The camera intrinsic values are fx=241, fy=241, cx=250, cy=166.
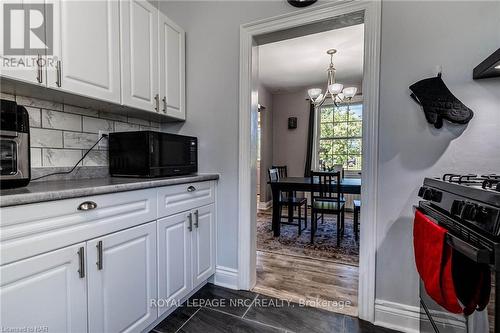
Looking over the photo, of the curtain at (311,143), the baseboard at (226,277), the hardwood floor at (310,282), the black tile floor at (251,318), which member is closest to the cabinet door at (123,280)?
the black tile floor at (251,318)

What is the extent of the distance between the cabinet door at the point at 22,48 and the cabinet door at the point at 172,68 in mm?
766

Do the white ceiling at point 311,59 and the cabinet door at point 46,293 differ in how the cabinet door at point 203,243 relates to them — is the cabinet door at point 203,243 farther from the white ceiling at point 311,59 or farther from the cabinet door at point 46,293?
the white ceiling at point 311,59

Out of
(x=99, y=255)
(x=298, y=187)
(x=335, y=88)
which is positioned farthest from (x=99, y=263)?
(x=335, y=88)

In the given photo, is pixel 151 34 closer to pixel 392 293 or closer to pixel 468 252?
pixel 468 252

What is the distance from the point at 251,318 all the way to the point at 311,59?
3428 millimetres

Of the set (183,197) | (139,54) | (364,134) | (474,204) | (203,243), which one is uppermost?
(139,54)

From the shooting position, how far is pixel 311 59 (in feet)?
11.9

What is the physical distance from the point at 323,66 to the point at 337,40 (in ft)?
2.94

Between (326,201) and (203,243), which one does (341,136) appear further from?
(203,243)

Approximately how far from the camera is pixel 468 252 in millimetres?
682

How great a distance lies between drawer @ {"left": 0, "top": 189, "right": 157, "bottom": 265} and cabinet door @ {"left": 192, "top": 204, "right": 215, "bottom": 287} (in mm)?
532

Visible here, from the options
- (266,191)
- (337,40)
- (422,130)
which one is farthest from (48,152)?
(266,191)

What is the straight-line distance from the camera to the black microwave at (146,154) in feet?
5.08

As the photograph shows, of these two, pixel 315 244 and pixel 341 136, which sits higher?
pixel 341 136
